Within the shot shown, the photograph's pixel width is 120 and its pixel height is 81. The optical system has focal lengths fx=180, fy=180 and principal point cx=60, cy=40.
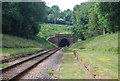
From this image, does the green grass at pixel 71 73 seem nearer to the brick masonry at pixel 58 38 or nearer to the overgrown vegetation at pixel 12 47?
the overgrown vegetation at pixel 12 47

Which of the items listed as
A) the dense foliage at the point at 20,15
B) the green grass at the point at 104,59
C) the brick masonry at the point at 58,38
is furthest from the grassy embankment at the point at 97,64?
the brick masonry at the point at 58,38

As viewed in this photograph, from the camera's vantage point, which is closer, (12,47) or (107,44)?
(107,44)

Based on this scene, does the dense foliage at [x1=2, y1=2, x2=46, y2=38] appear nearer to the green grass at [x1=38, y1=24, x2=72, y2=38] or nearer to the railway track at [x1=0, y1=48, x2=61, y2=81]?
the railway track at [x1=0, y1=48, x2=61, y2=81]

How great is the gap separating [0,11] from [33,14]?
16.9m

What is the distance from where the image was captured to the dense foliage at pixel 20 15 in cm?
3281

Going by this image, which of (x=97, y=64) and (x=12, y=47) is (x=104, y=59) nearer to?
(x=97, y=64)

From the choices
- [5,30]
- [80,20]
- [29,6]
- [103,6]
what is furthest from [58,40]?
[103,6]

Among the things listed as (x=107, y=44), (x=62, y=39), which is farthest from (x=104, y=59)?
(x=62, y=39)

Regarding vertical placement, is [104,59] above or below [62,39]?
above

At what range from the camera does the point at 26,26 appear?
4525 cm

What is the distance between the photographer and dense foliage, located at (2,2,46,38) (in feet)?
108

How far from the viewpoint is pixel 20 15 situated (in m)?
38.4

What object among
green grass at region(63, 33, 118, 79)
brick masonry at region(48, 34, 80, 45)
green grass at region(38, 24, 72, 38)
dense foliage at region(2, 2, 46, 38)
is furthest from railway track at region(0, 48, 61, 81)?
brick masonry at region(48, 34, 80, 45)

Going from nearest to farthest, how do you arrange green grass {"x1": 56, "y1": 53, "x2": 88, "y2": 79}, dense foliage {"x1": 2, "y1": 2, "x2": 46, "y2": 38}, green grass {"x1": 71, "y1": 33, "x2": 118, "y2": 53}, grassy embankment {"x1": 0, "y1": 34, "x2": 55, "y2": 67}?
green grass {"x1": 56, "y1": 53, "x2": 88, "y2": 79}, grassy embankment {"x1": 0, "y1": 34, "x2": 55, "y2": 67}, green grass {"x1": 71, "y1": 33, "x2": 118, "y2": 53}, dense foliage {"x1": 2, "y1": 2, "x2": 46, "y2": 38}
